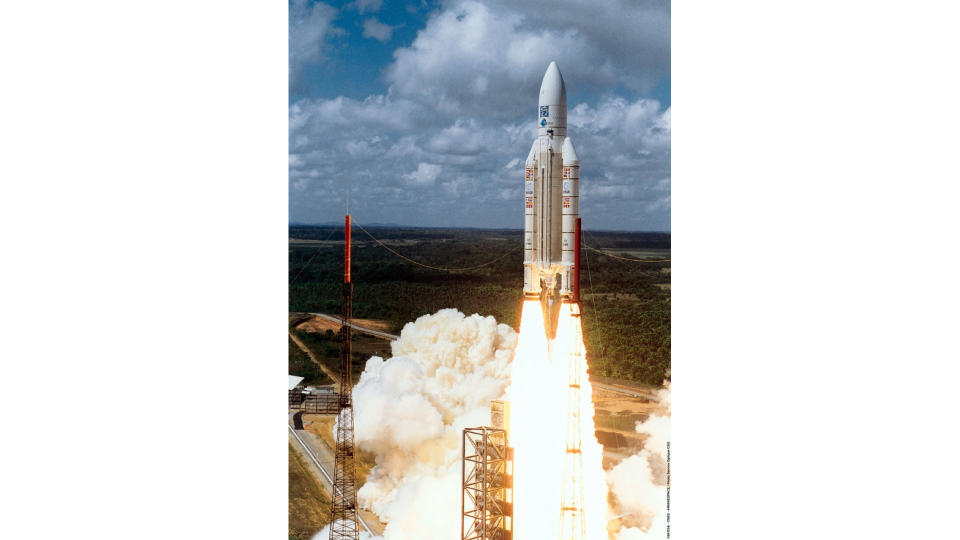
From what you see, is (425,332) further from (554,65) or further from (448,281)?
(554,65)

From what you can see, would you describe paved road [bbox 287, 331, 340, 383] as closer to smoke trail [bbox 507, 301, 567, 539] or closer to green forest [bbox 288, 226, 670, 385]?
green forest [bbox 288, 226, 670, 385]

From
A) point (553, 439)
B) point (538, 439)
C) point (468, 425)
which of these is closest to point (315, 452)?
point (468, 425)

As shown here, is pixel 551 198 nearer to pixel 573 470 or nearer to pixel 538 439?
pixel 538 439

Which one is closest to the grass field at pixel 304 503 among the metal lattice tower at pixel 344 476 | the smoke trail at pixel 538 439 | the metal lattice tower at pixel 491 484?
the metal lattice tower at pixel 344 476

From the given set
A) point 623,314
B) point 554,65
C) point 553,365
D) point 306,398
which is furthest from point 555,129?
point 306,398

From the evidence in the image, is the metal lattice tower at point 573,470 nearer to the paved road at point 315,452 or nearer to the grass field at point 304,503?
the grass field at point 304,503

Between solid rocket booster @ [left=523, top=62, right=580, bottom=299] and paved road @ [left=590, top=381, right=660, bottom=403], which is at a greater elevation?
solid rocket booster @ [left=523, top=62, right=580, bottom=299]

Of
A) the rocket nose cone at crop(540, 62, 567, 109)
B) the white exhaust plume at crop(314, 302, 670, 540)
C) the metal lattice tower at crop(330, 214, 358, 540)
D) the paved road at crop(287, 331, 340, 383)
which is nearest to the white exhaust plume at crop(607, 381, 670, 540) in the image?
the white exhaust plume at crop(314, 302, 670, 540)
